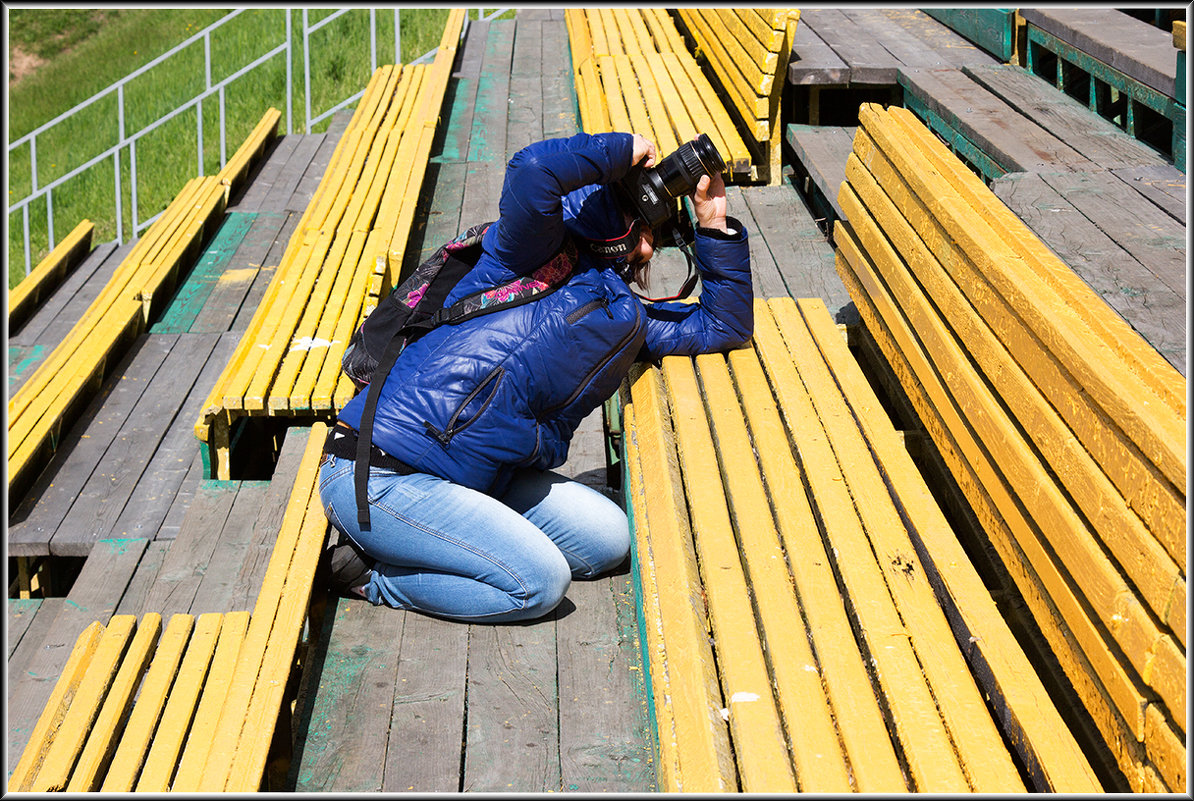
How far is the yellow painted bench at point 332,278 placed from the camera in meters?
3.89

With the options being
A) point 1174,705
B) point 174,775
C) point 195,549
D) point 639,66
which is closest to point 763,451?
point 1174,705

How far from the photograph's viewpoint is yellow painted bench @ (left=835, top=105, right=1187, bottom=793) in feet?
5.45

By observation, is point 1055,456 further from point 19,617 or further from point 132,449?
point 132,449

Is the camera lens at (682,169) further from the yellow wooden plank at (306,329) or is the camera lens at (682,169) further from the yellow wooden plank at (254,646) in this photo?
the yellow wooden plank at (306,329)

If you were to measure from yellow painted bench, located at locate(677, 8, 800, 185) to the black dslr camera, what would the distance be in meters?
2.28

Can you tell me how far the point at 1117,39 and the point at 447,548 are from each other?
3596mm

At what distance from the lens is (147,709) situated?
8.18 ft

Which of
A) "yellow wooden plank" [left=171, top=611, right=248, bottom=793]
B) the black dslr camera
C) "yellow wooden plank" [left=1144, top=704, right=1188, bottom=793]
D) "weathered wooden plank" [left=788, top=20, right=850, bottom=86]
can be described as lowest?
"yellow wooden plank" [left=171, top=611, right=248, bottom=793]

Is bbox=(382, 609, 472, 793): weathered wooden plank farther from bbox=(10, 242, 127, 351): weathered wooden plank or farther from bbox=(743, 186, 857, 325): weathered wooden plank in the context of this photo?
bbox=(10, 242, 127, 351): weathered wooden plank

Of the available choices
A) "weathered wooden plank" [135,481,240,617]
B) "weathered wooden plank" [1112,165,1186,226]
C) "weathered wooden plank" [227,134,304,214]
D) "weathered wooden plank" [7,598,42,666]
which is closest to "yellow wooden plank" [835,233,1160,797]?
"weathered wooden plank" [1112,165,1186,226]

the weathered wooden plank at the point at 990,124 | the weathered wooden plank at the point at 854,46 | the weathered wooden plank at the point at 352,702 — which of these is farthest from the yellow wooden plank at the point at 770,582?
the weathered wooden plank at the point at 854,46

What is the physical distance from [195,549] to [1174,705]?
3.00 m

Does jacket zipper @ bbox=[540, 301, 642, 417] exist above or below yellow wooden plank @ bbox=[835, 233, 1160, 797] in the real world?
above

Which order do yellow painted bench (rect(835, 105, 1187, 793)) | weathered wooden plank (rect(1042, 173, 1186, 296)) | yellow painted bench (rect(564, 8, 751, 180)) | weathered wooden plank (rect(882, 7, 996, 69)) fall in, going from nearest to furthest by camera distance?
1. yellow painted bench (rect(835, 105, 1187, 793))
2. weathered wooden plank (rect(1042, 173, 1186, 296))
3. yellow painted bench (rect(564, 8, 751, 180))
4. weathered wooden plank (rect(882, 7, 996, 69))
